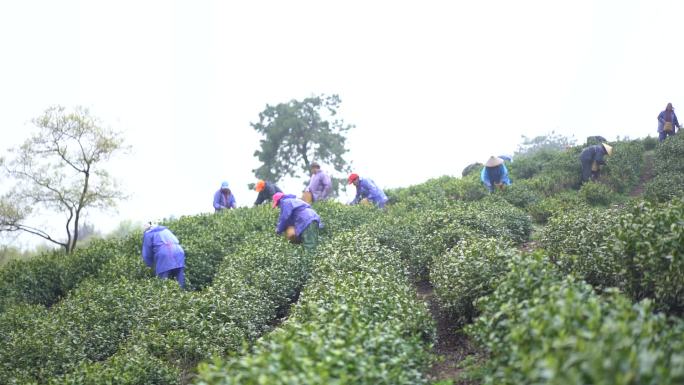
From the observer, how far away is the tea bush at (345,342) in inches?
145

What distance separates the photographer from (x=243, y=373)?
3531 millimetres

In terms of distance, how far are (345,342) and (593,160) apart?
13773mm

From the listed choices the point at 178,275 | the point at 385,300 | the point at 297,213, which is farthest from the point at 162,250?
the point at 385,300

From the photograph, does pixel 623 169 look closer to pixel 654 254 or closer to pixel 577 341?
pixel 654 254

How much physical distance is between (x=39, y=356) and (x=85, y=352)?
1.87ft

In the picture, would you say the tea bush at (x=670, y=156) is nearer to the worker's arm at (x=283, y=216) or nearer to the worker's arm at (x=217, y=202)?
the worker's arm at (x=283, y=216)

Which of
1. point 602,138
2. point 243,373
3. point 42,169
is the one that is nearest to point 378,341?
point 243,373

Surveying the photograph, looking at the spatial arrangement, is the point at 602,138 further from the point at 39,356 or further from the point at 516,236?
the point at 39,356

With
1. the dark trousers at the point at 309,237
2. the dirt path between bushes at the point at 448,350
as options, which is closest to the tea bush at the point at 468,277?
the dirt path between bushes at the point at 448,350

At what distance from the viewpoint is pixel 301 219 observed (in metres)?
11.2

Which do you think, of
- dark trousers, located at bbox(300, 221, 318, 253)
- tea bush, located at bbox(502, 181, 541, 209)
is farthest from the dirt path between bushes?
tea bush, located at bbox(502, 181, 541, 209)

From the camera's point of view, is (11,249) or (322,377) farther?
(11,249)

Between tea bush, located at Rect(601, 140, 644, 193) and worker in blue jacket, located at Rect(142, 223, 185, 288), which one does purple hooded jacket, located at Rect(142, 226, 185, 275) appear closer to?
worker in blue jacket, located at Rect(142, 223, 185, 288)

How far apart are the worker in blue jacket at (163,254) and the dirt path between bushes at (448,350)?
4963 millimetres
